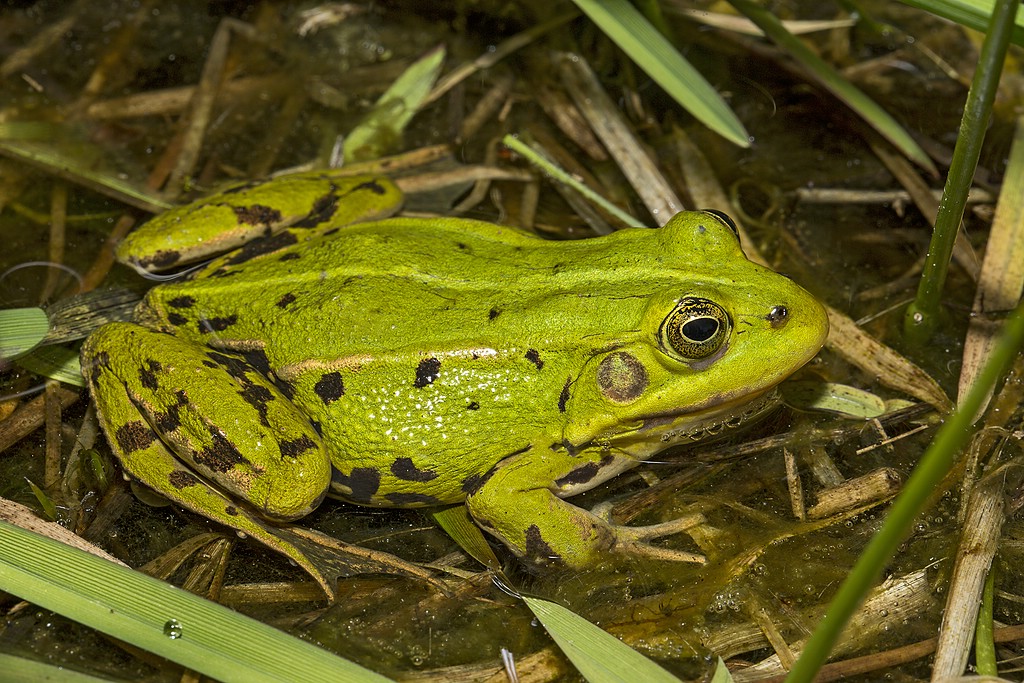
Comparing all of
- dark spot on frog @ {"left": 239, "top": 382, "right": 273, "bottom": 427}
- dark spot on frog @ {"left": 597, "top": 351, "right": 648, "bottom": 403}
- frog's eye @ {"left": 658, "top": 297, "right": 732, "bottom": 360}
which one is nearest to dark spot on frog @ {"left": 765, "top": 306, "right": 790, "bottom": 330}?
frog's eye @ {"left": 658, "top": 297, "right": 732, "bottom": 360}

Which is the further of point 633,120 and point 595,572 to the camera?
point 633,120

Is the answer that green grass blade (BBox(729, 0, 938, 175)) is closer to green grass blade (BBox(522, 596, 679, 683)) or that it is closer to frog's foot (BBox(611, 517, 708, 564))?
frog's foot (BBox(611, 517, 708, 564))

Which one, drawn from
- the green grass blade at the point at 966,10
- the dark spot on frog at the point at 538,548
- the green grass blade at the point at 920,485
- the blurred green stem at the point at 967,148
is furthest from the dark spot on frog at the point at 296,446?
the green grass blade at the point at 966,10

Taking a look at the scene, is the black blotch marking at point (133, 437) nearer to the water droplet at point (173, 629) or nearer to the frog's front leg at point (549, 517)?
the water droplet at point (173, 629)

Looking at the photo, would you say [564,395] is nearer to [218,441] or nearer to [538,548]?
[538,548]

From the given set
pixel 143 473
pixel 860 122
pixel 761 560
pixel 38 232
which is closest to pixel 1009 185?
pixel 860 122

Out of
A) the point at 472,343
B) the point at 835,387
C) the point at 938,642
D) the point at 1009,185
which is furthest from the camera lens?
the point at 1009,185

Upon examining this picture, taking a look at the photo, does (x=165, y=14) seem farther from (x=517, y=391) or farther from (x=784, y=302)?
(x=784, y=302)
